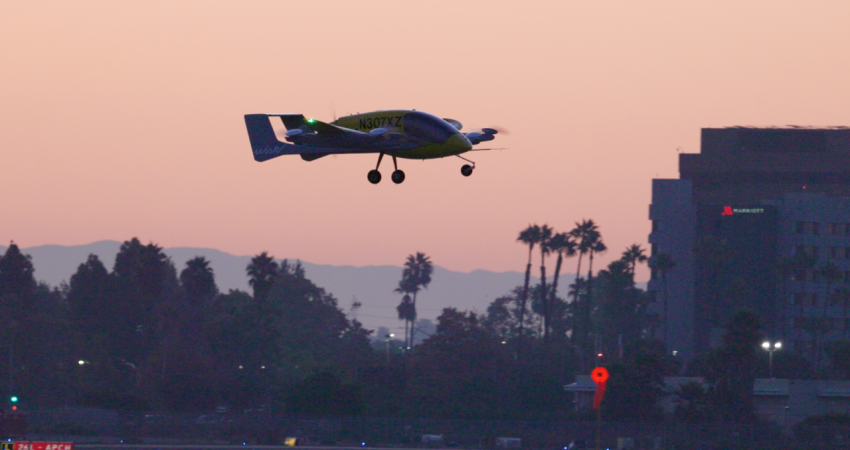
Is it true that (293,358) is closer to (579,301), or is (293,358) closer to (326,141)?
(579,301)

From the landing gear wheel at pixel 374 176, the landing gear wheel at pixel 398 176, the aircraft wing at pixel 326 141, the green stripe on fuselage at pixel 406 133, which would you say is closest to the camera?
the green stripe on fuselage at pixel 406 133

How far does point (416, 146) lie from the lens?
3988cm

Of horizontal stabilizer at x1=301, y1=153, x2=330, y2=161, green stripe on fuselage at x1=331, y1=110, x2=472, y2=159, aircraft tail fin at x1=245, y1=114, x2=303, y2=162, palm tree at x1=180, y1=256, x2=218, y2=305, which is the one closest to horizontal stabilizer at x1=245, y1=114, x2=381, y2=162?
aircraft tail fin at x1=245, y1=114, x2=303, y2=162

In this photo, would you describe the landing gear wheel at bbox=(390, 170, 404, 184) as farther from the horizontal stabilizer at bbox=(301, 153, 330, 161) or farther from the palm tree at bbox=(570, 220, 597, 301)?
Answer: the palm tree at bbox=(570, 220, 597, 301)

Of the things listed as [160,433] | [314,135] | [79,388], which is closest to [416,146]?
[314,135]

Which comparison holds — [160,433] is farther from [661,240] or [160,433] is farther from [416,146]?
[661,240]

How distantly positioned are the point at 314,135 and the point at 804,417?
211 feet

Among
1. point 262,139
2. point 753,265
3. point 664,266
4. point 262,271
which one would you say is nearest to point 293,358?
point 262,271

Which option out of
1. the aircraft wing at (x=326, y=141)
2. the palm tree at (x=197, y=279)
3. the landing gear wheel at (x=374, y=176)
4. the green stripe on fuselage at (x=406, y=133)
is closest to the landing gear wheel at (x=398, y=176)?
the landing gear wheel at (x=374, y=176)

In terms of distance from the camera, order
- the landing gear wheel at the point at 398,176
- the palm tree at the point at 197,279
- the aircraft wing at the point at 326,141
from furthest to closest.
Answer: the palm tree at the point at 197,279 → the landing gear wheel at the point at 398,176 → the aircraft wing at the point at 326,141

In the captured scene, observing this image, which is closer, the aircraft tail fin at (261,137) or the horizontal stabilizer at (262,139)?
the horizontal stabilizer at (262,139)

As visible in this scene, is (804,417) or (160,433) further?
(804,417)

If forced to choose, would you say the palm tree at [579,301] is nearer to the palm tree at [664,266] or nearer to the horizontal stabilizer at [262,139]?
the palm tree at [664,266]

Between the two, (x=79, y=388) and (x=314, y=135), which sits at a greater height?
(x=314, y=135)
